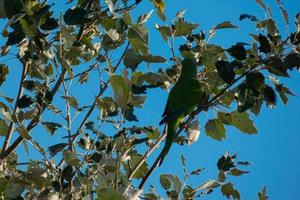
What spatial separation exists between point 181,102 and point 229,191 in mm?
496

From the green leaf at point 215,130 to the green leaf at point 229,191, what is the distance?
188mm

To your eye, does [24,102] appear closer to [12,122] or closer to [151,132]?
[12,122]

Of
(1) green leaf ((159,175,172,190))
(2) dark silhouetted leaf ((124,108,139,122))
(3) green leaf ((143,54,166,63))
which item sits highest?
(3) green leaf ((143,54,166,63))

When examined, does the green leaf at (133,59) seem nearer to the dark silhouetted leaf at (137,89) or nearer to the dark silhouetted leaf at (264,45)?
the dark silhouetted leaf at (137,89)

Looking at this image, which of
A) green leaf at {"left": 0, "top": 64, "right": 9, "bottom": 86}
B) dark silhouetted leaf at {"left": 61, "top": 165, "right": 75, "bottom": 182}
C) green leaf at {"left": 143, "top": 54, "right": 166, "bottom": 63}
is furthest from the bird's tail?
green leaf at {"left": 0, "top": 64, "right": 9, "bottom": 86}

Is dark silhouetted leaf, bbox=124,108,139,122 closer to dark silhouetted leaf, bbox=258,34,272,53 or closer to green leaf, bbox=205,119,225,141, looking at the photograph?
green leaf, bbox=205,119,225,141

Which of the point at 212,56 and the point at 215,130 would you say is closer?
the point at 212,56

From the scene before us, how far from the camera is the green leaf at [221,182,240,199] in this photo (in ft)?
6.21

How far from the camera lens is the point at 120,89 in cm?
155

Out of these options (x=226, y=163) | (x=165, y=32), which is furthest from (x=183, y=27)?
(x=226, y=163)

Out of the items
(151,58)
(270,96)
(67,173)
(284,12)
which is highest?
(284,12)

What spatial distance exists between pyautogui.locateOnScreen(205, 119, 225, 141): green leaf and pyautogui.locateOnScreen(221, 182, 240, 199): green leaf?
188mm

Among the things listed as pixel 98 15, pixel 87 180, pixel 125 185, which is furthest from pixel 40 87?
pixel 125 185

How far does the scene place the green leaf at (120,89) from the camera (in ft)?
4.97
